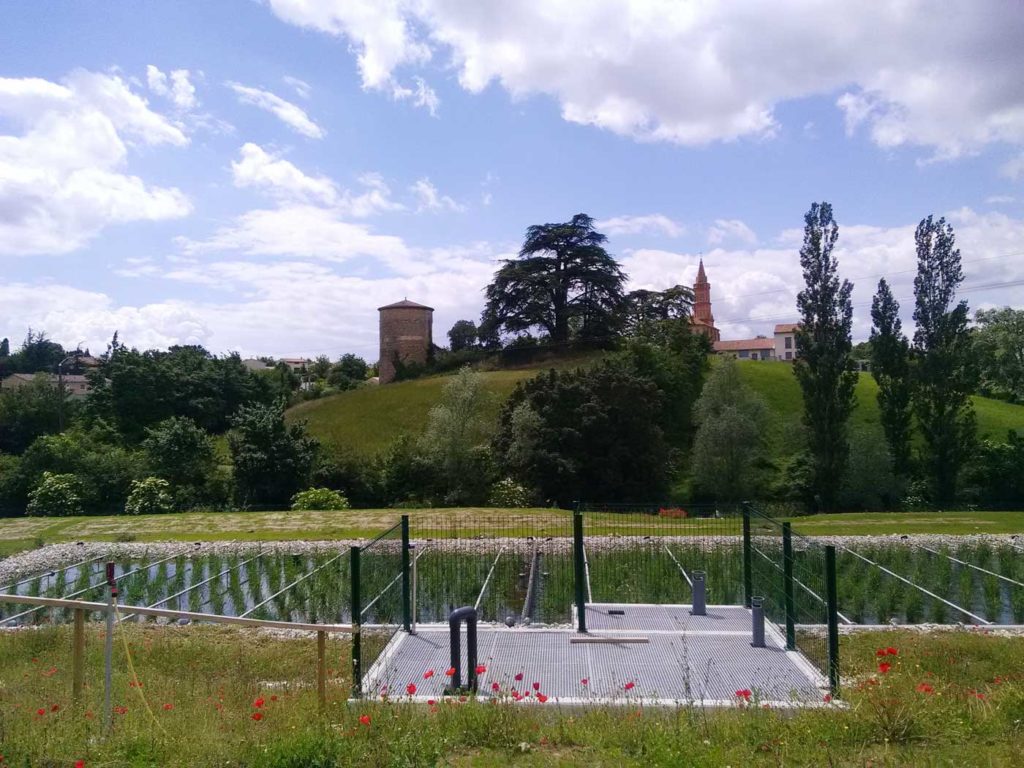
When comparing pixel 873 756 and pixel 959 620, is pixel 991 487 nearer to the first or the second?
pixel 959 620

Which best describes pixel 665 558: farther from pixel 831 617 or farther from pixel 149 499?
pixel 149 499

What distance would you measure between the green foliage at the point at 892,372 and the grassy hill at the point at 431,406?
52.5 inches

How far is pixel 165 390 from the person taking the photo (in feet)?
169

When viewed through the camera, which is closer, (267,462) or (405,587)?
(405,587)

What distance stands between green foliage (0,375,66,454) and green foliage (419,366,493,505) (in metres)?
28.3

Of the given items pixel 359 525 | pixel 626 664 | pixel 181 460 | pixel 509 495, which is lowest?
pixel 359 525

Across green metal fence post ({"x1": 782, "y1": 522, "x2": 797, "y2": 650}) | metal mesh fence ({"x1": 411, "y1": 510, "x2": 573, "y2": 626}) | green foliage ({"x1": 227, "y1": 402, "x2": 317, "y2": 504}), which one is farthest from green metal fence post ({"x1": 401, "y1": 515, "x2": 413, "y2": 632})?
green foliage ({"x1": 227, "y1": 402, "x2": 317, "y2": 504})

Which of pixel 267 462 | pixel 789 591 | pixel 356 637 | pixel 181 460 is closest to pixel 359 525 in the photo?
pixel 267 462

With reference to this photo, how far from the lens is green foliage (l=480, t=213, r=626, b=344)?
205ft

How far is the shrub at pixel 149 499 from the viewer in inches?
1280

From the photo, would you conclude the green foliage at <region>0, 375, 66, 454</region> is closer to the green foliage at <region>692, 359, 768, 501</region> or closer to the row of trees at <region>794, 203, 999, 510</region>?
the green foliage at <region>692, 359, 768, 501</region>

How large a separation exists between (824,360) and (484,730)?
109 feet

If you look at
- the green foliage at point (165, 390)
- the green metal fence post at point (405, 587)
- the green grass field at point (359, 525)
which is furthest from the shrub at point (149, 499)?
the green metal fence post at point (405, 587)

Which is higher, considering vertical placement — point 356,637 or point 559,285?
point 559,285
